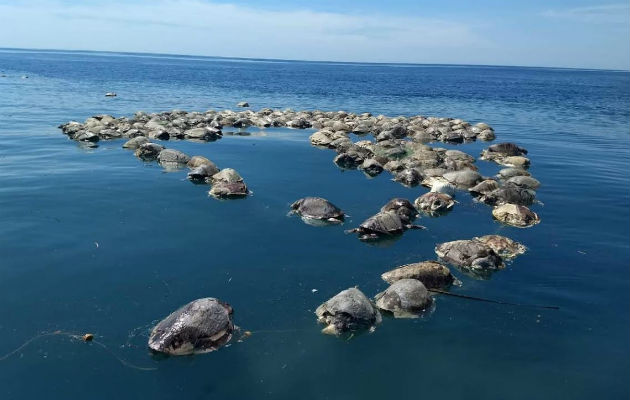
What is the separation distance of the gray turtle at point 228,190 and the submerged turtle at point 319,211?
3.61 metres

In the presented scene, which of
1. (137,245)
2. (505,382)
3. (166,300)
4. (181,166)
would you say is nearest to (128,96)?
(181,166)

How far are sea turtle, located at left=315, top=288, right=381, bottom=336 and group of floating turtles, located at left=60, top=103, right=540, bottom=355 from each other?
3 cm

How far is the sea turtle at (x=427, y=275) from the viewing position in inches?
558

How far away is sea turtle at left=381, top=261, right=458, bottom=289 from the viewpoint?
46.5 ft

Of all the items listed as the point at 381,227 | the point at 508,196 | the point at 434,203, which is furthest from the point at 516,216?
the point at 381,227

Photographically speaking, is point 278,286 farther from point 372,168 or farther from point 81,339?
point 372,168

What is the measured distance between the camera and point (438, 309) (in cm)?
1321

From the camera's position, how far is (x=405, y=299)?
42.3 feet

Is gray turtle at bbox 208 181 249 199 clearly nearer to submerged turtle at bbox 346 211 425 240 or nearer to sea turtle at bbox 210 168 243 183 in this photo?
sea turtle at bbox 210 168 243 183

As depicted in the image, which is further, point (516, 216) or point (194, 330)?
point (516, 216)

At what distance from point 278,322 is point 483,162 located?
76.5 ft

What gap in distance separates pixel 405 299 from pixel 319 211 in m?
7.83

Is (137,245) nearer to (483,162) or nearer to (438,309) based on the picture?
(438,309)

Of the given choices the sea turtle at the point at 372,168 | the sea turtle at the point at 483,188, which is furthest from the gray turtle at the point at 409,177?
the sea turtle at the point at 483,188
